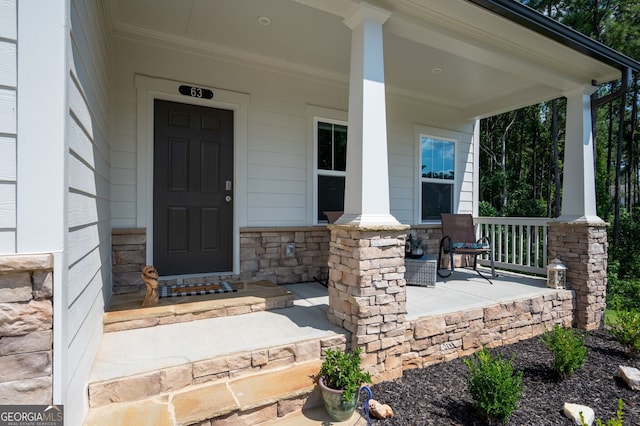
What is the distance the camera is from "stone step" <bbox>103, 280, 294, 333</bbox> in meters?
2.55

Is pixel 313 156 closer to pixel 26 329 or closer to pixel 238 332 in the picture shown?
pixel 238 332

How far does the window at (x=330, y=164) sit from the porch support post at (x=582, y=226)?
9.58 feet

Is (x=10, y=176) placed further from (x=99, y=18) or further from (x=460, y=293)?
(x=460, y=293)

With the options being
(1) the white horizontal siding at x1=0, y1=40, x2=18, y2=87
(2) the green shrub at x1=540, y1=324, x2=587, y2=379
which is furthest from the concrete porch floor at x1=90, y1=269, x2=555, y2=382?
(1) the white horizontal siding at x1=0, y1=40, x2=18, y2=87

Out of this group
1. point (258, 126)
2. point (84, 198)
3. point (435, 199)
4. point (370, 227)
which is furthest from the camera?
point (435, 199)

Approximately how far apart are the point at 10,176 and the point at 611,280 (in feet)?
34.6

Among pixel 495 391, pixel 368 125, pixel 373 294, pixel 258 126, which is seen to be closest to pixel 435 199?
pixel 258 126

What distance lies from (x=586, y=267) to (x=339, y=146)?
11.3 ft

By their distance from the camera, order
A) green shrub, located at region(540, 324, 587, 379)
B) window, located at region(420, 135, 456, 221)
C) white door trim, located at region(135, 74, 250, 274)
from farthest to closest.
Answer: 1. window, located at region(420, 135, 456, 221)
2. white door trim, located at region(135, 74, 250, 274)
3. green shrub, located at region(540, 324, 587, 379)

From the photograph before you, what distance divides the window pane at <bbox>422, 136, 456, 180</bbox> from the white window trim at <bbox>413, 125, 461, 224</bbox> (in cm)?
5

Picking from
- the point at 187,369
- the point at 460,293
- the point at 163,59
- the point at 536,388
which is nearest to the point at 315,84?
the point at 163,59

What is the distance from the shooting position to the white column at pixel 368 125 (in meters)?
2.57

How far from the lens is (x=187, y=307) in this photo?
277cm

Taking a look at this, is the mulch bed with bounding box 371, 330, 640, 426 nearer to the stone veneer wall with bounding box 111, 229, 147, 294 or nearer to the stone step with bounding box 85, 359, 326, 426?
the stone step with bounding box 85, 359, 326, 426
